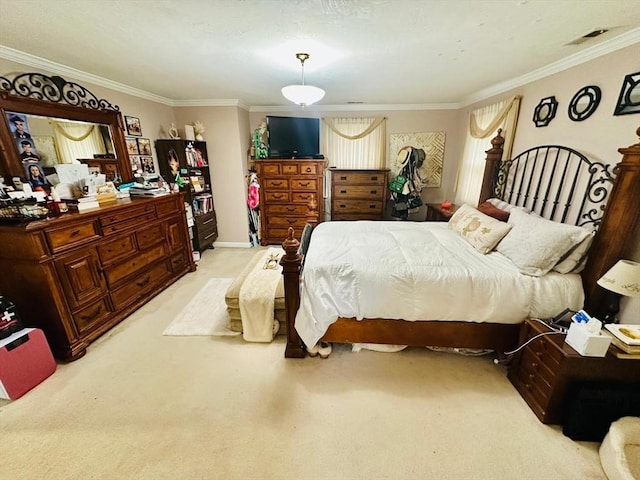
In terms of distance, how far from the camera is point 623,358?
4.40ft

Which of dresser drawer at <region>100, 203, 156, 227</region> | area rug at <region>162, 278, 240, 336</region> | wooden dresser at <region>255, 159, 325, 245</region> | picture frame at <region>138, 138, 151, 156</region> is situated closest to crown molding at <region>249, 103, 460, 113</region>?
wooden dresser at <region>255, 159, 325, 245</region>

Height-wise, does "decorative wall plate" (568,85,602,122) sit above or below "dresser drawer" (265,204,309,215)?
above

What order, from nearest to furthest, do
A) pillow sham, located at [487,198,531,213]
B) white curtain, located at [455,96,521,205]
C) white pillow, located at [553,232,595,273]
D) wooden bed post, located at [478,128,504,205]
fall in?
white pillow, located at [553,232,595,273] < pillow sham, located at [487,198,531,213] < white curtain, located at [455,96,521,205] < wooden bed post, located at [478,128,504,205]

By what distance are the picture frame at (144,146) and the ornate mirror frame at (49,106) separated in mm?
321

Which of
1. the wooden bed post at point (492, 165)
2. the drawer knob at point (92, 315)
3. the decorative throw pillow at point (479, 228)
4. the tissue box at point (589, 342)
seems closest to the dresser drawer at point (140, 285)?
the drawer knob at point (92, 315)

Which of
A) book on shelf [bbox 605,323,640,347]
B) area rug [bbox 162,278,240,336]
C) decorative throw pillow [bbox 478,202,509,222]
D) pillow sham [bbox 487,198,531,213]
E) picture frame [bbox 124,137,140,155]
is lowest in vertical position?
area rug [bbox 162,278,240,336]

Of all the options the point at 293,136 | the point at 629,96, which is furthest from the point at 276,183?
the point at 629,96

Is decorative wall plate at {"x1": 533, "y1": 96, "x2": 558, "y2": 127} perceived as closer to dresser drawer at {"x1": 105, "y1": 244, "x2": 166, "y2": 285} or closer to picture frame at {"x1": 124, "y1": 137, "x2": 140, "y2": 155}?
dresser drawer at {"x1": 105, "y1": 244, "x2": 166, "y2": 285}

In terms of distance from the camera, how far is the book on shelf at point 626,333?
1.34m

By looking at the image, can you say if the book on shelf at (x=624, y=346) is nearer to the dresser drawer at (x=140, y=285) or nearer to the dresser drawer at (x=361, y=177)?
the dresser drawer at (x=361, y=177)

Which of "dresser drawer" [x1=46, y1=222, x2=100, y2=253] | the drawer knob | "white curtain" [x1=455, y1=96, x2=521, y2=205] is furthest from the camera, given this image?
"white curtain" [x1=455, y1=96, x2=521, y2=205]

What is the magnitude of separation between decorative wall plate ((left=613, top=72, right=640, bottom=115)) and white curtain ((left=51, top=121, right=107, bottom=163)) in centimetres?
444

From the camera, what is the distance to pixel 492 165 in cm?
299

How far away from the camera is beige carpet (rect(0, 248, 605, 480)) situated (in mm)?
1289
